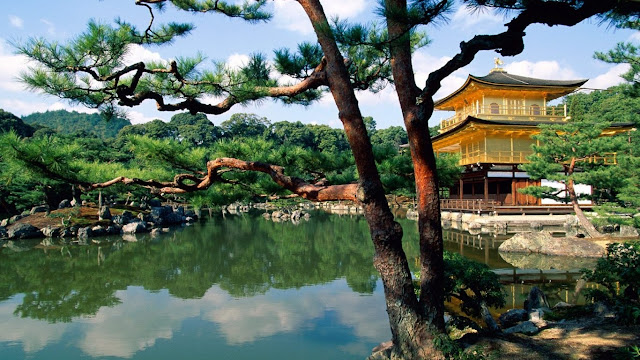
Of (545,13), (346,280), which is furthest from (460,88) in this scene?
(545,13)

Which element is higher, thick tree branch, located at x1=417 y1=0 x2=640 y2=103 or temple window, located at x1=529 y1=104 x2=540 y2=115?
temple window, located at x1=529 y1=104 x2=540 y2=115

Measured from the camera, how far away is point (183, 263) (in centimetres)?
840

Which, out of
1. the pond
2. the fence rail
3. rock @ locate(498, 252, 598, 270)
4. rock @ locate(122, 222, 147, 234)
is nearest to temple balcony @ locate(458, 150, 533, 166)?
the fence rail

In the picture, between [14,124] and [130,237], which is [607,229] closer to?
[130,237]

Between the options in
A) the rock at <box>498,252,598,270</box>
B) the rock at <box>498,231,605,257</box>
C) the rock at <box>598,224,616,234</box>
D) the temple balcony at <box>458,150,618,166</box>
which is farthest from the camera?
the temple balcony at <box>458,150,618,166</box>

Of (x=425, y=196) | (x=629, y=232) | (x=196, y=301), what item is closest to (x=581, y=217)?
(x=629, y=232)

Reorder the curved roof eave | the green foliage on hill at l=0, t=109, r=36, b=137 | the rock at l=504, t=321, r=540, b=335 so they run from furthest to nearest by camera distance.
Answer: the green foliage on hill at l=0, t=109, r=36, b=137, the curved roof eave, the rock at l=504, t=321, r=540, b=335

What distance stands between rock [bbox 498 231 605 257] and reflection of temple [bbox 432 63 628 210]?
16.8 feet

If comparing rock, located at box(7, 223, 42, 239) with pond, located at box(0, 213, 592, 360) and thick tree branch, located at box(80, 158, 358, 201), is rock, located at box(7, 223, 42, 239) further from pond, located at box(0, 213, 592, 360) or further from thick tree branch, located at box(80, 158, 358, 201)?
thick tree branch, located at box(80, 158, 358, 201)

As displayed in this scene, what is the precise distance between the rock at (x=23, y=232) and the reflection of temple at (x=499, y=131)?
586 inches

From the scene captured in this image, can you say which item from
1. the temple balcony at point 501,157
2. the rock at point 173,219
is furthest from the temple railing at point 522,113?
the rock at point 173,219

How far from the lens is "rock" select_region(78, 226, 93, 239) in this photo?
12.5 meters

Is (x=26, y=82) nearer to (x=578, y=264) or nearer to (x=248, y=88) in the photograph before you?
(x=248, y=88)

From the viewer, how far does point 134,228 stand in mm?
13648
